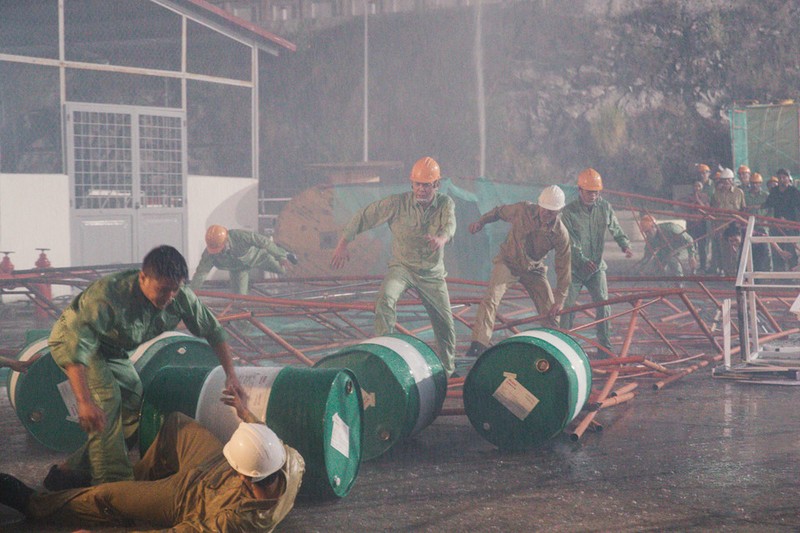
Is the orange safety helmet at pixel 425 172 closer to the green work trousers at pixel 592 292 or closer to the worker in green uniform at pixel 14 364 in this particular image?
the green work trousers at pixel 592 292

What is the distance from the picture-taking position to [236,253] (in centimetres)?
1192

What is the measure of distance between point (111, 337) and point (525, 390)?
9.05ft

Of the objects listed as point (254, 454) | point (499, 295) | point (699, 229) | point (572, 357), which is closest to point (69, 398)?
point (254, 454)

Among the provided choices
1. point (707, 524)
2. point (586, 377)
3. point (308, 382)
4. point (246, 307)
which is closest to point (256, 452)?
point (308, 382)

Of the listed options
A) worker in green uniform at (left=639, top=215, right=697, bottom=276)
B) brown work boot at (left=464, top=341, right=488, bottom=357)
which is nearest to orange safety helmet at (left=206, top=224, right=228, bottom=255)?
brown work boot at (left=464, top=341, right=488, bottom=357)

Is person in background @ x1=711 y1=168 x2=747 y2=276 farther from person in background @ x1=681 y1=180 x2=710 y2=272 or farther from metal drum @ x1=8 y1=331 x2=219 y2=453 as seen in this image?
metal drum @ x1=8 y1=331 x2=219 y2=453

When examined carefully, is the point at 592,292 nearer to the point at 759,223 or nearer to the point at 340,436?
the point at 340,436

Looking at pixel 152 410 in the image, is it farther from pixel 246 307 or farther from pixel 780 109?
pixel 780 109

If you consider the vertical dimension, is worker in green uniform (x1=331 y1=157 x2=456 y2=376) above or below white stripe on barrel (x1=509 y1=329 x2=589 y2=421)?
above

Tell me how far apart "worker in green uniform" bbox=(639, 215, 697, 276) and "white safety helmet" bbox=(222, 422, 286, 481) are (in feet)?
45.3

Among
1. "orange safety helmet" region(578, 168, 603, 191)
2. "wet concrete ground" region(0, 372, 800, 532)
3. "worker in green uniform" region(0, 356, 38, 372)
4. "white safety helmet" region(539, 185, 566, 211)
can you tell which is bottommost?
"wet concrete ground" region(0, 372, 800, 532)

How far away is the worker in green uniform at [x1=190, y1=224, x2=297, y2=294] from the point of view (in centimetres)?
1160

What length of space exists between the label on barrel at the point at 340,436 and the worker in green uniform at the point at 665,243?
12.7 metres

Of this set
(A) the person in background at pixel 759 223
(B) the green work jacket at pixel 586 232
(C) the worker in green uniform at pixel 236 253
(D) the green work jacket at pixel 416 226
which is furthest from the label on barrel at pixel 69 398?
(A) the person in background at pixel 759 223
